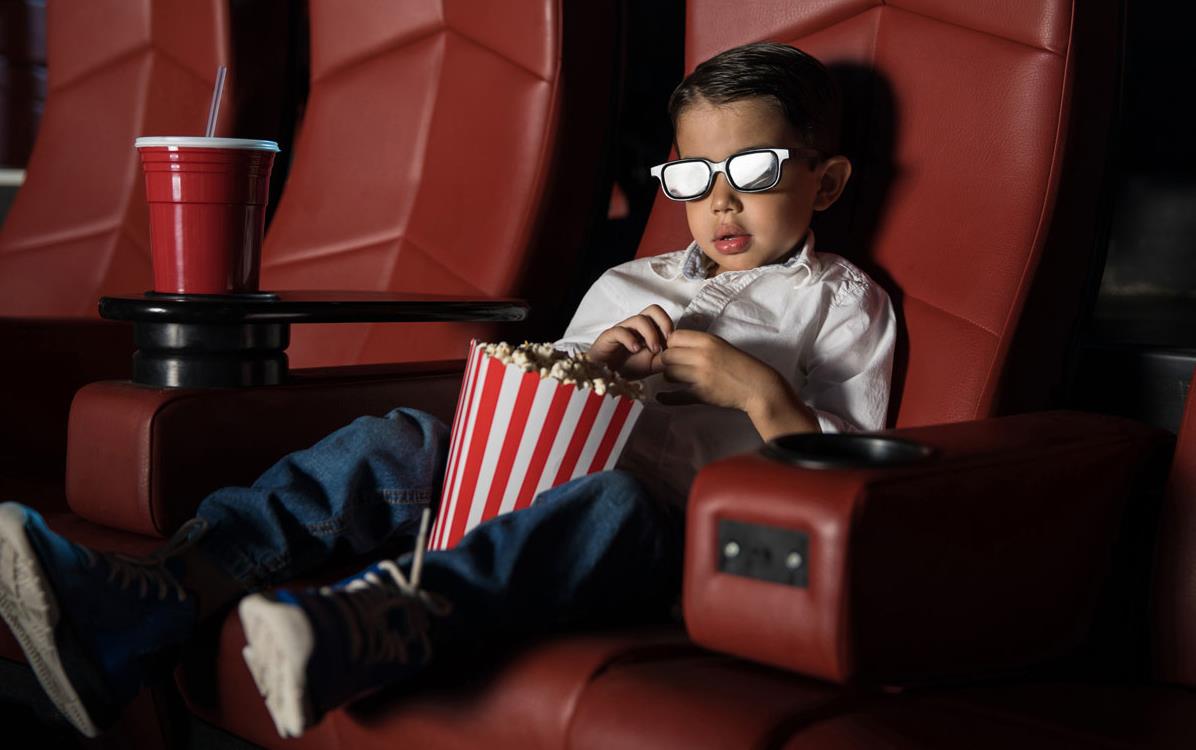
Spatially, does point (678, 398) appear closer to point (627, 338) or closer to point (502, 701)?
point (627, 338)

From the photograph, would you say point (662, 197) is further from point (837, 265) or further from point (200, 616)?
point (200, 616)

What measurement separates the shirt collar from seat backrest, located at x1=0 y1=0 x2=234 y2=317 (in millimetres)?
1145

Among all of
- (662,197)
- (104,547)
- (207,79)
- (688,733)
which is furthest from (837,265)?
(207,79)

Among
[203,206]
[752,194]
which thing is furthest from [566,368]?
[203,206]

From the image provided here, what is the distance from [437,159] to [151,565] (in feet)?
3.07

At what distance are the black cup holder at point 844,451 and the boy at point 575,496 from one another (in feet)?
0.64

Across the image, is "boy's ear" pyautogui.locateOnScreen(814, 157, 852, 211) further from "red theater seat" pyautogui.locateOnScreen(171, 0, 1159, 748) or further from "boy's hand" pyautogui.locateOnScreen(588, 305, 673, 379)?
"boy's hand" pyautogui.locateOnScreen(588, 305, 673, 379)

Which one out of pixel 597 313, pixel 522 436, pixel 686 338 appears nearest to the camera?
pixel 522 436

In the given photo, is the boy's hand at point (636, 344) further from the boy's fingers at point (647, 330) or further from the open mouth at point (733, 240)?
the open mouth at point (733, 240)

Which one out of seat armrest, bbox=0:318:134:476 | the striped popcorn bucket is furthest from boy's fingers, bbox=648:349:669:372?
seat armrest, bbox=0:318:134:476

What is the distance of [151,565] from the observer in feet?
3.59

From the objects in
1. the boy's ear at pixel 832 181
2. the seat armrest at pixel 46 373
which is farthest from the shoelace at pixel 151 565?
the boy's ear at pixel 832 181

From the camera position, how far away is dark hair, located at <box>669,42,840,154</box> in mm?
1368

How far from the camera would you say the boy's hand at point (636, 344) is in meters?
1.24
